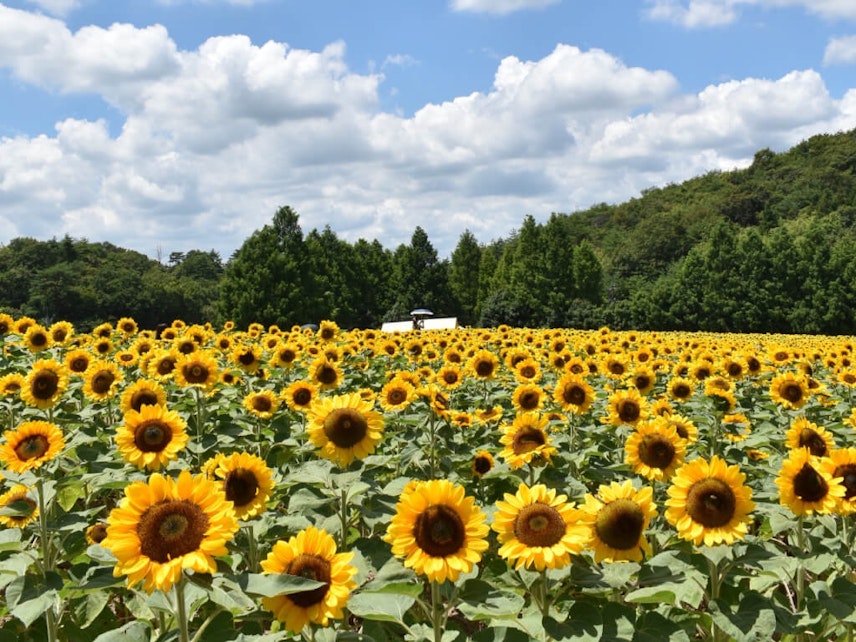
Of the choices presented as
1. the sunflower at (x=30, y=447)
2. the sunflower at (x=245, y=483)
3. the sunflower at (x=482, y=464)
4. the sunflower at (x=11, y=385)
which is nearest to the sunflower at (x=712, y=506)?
the sunflower at (x=245, y=483)

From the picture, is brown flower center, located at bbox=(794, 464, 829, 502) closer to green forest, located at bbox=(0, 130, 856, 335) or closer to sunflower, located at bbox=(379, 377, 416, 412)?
sunflower, located at bbox=(379, 377, 416, 412)

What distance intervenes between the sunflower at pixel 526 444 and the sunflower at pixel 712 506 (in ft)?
3.82

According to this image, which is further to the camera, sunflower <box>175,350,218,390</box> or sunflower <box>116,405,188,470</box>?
sunflower <box>175,350,218,390</box>

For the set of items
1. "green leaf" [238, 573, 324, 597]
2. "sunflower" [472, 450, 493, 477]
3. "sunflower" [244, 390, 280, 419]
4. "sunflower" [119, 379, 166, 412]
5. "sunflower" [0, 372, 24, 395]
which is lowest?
"sunflower" [472, 450, 493, 477]

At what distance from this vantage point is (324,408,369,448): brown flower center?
3414 millimetres

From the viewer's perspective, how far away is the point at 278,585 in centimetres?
205

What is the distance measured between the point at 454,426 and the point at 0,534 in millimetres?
3652

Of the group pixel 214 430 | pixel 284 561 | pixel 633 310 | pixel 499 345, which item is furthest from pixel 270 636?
pixel 633 310

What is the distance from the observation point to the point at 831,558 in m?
3.13

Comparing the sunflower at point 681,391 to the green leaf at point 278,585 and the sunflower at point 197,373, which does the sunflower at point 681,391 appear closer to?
the sunflower at point 197,373

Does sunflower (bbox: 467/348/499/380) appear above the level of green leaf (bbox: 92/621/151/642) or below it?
above

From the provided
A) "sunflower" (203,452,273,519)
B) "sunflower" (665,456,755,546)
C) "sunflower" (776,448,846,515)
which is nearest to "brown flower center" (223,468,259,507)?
"sunflower" (203,452,273,519)

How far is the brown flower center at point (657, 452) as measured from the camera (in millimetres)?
4012

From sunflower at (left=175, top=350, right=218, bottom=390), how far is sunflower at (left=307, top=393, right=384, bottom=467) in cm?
234
